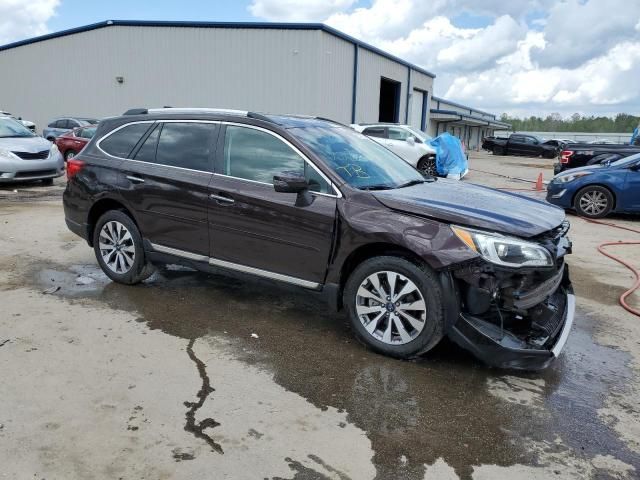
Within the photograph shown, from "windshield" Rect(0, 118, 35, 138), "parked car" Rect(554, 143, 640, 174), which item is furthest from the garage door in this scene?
"windshield" Rect(0, 118, 35, 138)

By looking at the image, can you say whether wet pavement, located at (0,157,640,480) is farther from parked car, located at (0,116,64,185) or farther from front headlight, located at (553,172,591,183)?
parked car, located at (0,116,64,185)

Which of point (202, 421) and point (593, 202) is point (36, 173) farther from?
point (593, 202)

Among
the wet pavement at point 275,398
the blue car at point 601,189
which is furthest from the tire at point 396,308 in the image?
the blue car at point 601,189

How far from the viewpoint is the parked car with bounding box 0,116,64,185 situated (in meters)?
11.4

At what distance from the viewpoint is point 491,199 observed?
13.9 ft

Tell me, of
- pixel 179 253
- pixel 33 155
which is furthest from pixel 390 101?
pixel 179 253

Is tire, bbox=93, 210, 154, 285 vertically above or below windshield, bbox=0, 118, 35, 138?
below

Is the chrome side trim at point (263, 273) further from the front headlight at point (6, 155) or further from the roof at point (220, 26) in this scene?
the roof at point (220, 26)

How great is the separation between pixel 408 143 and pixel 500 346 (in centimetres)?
1351

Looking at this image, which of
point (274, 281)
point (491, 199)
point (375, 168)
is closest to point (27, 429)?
point (274, 281)

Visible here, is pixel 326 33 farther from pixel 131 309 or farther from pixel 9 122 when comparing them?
pixel 131 309

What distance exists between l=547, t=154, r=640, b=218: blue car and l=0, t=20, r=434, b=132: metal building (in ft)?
40.8

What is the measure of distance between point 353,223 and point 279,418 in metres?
1.48

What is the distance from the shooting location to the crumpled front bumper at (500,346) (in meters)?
3.37
